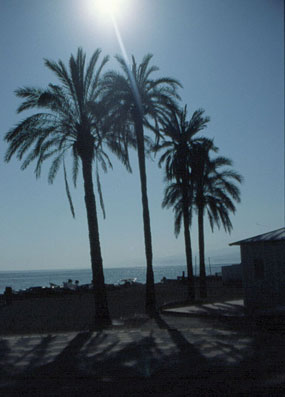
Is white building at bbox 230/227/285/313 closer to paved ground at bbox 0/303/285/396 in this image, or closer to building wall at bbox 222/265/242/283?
paved ground at bbox 0/303/285/396

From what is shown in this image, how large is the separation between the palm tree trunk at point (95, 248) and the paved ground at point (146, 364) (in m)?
5.41

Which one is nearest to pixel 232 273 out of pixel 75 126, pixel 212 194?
pixel 212 194

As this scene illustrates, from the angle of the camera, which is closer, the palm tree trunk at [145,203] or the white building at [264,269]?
the white building at [264,269]

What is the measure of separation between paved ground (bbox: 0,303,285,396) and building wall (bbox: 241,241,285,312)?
660 centimetres

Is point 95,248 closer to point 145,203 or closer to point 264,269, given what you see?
point 145,203

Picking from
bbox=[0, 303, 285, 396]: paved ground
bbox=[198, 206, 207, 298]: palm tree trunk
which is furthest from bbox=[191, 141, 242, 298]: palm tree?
bbox=[0, 303, 285, 396]: paved ground

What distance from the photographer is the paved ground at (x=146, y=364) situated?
6883 mm

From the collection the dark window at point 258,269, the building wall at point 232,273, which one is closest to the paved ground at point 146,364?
the dark window at point 258,269

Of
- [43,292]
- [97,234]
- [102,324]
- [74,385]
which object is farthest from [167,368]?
[43,292]

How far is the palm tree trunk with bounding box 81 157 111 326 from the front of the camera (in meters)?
18.4

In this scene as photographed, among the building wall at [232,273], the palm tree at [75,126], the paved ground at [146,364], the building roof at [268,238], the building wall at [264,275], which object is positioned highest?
the palm tree at [75,126]

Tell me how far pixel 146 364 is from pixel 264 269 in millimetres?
12387

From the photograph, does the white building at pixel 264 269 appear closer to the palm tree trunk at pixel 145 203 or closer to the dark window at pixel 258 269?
the dark window at pixel 258 269

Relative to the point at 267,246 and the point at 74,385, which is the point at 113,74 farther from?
the point at 74,385
